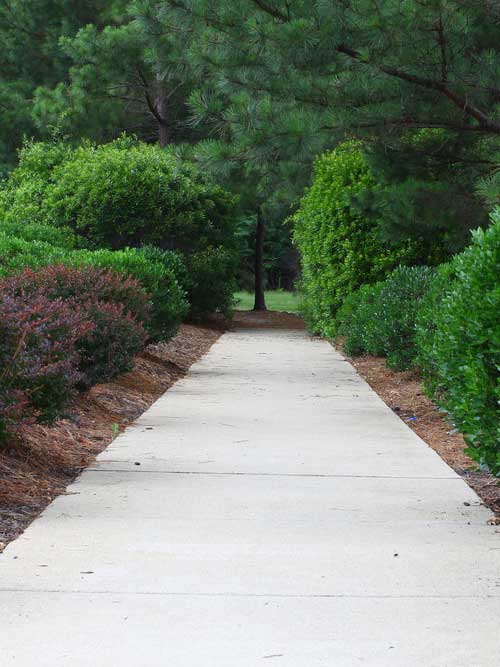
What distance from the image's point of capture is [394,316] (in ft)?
42.6

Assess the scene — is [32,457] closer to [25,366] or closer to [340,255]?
[25,366]

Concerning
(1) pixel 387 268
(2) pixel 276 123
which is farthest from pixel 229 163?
(1) pixel 387 268

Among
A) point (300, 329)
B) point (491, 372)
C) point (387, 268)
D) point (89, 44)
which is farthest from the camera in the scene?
point (89, 44)

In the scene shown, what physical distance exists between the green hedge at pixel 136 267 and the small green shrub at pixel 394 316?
102 inches

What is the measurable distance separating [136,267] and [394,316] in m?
3.29

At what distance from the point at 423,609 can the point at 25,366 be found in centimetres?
322

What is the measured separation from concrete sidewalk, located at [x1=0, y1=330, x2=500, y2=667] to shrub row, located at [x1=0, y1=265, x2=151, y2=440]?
2.17ft

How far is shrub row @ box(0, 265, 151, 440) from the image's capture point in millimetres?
6605

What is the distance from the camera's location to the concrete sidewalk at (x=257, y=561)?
409 centimetres

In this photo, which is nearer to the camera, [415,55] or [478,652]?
[478,652]

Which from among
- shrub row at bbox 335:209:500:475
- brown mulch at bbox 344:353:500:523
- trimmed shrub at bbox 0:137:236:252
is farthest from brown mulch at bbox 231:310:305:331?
shrub row at bbox 335:209:500:475

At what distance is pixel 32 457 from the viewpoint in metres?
7.29

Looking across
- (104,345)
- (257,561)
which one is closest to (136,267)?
(104,345)

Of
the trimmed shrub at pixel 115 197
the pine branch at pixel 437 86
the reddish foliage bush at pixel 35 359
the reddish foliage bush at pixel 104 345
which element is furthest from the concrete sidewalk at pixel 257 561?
the trimmed shrub at pixel 115 197
